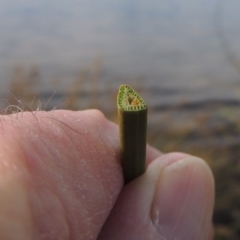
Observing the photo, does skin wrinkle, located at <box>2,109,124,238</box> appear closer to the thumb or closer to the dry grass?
the thumb

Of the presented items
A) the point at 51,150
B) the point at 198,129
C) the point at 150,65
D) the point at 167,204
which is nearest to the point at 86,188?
the point at 51,150

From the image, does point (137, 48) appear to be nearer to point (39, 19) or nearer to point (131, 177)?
point (39, 19)

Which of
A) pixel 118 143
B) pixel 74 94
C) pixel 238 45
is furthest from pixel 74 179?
pixel 238 45

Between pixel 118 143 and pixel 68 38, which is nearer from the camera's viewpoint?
pixel 118 143

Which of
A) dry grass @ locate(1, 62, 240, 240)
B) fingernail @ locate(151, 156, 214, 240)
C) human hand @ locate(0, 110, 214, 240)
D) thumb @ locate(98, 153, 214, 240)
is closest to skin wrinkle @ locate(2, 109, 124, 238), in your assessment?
human hand @ locate(0, 110, 214, 240)

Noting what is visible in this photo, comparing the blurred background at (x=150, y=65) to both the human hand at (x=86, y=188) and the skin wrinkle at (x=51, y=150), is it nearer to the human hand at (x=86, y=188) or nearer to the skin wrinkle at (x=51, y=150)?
the human hand at (x=86, y=188)

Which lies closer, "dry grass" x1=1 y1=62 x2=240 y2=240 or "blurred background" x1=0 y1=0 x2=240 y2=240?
"dry grass" x1=1 y1=62 x2=240 y2=240
